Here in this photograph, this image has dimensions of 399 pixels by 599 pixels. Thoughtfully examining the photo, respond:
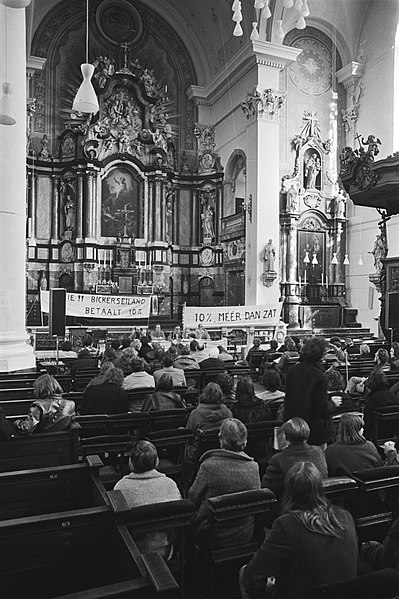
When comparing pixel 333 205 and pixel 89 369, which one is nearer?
pixel 89 369

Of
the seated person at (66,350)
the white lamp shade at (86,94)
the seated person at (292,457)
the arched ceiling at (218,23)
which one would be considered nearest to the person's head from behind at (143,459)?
the seated person at (292,457)

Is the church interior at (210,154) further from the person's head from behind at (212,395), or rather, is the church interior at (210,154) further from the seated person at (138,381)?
the person's head from behind at (212,395)

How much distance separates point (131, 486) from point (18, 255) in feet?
20.0

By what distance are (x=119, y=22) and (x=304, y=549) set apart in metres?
23.5

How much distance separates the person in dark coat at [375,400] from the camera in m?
5.20

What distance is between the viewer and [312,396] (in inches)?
174

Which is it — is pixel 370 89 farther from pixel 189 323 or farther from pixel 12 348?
pixel 12 348

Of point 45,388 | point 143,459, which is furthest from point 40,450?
point 143,459

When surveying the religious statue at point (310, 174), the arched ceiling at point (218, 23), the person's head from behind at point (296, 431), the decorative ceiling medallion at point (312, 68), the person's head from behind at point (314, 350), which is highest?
the arched ceiling at point (218, 23)

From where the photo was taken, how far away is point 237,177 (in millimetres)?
22078

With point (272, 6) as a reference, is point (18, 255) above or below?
below

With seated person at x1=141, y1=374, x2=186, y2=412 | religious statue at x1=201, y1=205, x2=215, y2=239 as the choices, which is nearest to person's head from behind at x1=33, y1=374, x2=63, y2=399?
seated person at x1=141, y1=374, x2=186, y2=412

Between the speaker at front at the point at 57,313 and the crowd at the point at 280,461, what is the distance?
3.22 m

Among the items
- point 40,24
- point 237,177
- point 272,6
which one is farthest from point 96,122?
point 272,6
